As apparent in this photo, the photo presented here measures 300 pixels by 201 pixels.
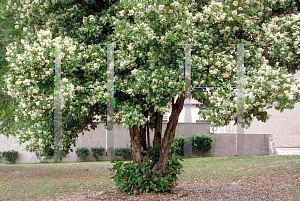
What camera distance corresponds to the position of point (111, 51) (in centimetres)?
651

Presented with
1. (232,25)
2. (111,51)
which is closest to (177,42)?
(232,25)

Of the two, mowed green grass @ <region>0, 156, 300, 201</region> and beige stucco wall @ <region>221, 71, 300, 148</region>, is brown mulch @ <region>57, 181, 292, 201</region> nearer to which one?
mowed green grass @ <region>0, 156, 300, 201</region>

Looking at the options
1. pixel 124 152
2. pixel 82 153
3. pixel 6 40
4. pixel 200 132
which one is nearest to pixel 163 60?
pixel 6 40

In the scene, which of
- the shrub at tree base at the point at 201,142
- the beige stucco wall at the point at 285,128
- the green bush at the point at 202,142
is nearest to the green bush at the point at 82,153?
the shrub at tree base at the point at 201,142

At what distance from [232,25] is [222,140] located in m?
14.6

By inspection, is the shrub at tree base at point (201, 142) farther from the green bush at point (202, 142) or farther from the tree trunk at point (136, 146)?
the tree trunk at point (136, 146)

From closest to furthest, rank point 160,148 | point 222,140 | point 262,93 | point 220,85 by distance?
1. point 262,93
2. point 220,85
3. point 160,148
4. point 222,140

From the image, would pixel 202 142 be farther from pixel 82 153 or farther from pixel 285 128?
pixel 285 128

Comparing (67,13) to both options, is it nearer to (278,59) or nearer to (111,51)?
(111,51)

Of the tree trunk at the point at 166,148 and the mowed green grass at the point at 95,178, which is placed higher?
the tree trunk at the point at 166,148

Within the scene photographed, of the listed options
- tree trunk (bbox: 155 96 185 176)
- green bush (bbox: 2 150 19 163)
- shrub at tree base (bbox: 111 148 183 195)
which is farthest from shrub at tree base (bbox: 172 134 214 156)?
shrub at tree base (bbox: 111 148 183 195)

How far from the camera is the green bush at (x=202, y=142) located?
61.5ft

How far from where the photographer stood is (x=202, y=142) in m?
18.8

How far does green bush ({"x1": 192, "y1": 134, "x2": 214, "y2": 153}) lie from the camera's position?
18.7m
